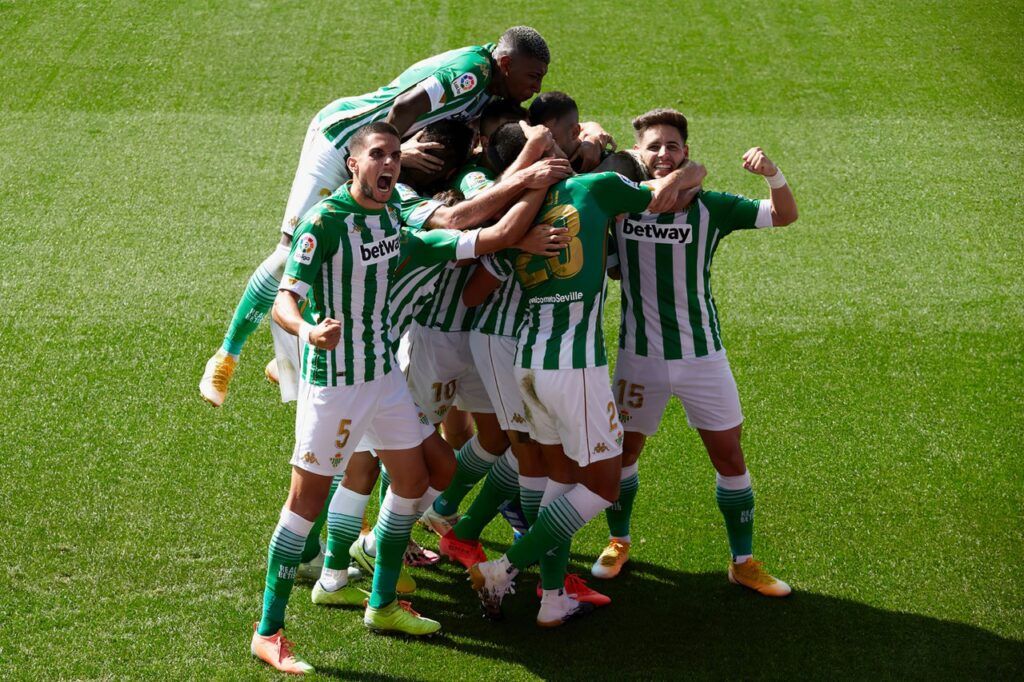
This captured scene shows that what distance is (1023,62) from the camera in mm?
11195

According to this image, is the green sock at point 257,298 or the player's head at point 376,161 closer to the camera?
the player's head at point 376,161

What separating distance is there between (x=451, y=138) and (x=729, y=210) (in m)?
1.25

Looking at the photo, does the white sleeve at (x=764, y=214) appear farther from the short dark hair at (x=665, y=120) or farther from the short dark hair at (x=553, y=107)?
→ the short dark hair at (x=553, y=107)

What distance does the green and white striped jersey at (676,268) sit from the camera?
466 centimetres

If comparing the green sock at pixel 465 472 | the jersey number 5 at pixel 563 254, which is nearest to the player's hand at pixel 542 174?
the jersey number 5 at pixel 563 254

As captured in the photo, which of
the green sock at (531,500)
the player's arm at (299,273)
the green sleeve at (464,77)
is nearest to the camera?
the player's arm at (299,273)

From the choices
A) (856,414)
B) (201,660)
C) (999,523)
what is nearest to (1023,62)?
(856,414)

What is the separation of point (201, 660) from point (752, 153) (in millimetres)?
3068

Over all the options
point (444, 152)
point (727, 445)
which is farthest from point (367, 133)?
point (727, 445)

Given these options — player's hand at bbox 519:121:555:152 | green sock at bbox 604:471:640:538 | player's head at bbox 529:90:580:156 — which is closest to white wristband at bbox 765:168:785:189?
player's head at bbox 529:90:580:156

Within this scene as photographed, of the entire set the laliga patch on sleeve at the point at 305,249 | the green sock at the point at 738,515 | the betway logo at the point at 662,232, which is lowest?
the green sock at the point at 738,515

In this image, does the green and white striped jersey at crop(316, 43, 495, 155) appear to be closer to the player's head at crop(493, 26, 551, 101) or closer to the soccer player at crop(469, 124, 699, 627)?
the player's head at crop(493, 26, 551, 101)

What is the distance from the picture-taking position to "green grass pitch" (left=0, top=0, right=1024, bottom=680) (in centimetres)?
460

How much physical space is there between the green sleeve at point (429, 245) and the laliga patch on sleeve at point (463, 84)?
91 cm
